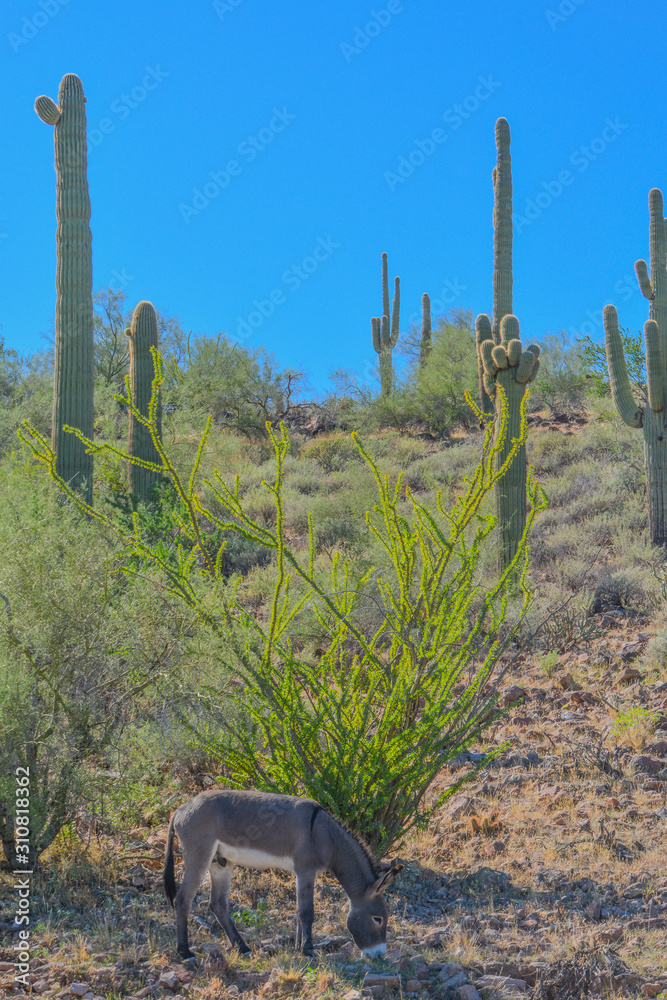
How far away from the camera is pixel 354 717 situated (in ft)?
17.6

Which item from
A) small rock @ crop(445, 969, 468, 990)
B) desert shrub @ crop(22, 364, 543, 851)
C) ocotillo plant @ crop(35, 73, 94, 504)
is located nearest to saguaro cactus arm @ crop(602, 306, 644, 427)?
→ ocotillo plant @ crop(35, 73, 94, 504)

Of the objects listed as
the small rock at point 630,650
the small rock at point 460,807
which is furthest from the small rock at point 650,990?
the small rock at point 630,650

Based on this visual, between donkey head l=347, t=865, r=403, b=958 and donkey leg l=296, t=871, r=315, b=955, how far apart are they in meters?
0.20

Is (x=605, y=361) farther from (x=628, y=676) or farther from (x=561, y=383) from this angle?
(x=628, y=676)

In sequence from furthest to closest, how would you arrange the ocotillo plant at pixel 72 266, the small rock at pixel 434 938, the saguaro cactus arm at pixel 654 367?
the saguaro cactus arm at pixel 654 367 < the ocotillo plant at pixel 72 266 < the small rock at pixel 434 938

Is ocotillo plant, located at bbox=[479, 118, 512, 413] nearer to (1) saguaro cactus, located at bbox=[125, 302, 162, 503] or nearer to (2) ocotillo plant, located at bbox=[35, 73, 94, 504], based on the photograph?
(1) saguaro cactus, located at bbox=[125, 302, 162, 503]

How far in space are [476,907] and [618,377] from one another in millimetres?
9827

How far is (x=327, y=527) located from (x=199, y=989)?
11.1 metres

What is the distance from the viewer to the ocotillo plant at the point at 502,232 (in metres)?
14.1

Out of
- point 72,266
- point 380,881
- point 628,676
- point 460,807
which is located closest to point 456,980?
point 380,881

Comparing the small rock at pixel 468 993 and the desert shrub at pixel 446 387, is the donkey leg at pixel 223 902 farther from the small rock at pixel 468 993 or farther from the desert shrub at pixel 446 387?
the desert shrub at pixel 446 387

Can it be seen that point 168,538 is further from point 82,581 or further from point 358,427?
point 358,427

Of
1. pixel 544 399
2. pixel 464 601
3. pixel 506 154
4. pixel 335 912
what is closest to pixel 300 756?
pixel 335 912

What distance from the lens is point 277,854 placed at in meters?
4.23
